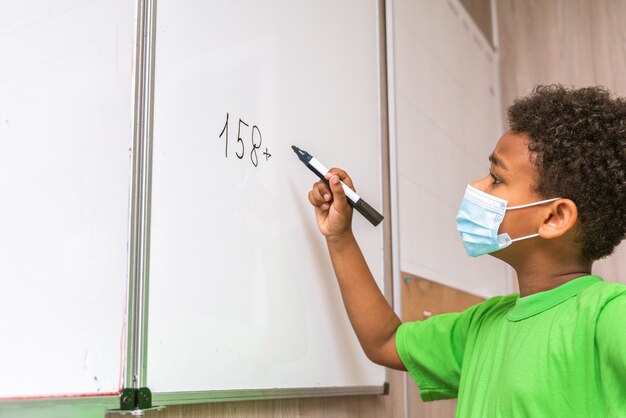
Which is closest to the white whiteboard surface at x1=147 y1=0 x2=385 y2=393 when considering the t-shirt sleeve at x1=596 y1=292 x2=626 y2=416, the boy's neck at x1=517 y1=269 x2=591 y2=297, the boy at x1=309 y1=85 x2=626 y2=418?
the boy at x1=309 y1=85 x2=626 y2=418

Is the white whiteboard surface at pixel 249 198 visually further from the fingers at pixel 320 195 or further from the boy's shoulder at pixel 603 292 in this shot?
the boy's shoulder at pixel 603 292

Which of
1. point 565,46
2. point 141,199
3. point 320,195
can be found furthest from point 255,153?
point 565,46

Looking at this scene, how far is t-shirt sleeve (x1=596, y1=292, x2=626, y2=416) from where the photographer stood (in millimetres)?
798

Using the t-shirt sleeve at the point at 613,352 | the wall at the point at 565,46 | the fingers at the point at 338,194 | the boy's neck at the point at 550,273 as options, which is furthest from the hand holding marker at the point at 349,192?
the wall at the point at 565,46

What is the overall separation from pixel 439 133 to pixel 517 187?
2.64 feet

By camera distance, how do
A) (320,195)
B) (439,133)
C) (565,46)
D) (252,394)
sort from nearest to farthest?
1. (252,394)
2. (320,195)
3. (439,133)
4. (565,46)

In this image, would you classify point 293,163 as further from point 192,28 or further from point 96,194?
point 96,194

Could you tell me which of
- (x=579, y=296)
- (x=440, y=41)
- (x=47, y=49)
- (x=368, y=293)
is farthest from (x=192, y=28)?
(x=440, y=41)

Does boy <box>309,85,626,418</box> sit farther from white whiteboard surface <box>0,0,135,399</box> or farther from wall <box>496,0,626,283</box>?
wall <box>496,0,626,283</box>

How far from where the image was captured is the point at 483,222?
102 cm

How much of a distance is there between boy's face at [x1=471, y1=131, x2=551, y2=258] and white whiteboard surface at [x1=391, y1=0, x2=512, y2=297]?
48cm

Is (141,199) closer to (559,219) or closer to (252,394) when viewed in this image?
(252,394)

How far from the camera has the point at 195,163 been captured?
943mm

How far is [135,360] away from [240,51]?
1.59 feet
